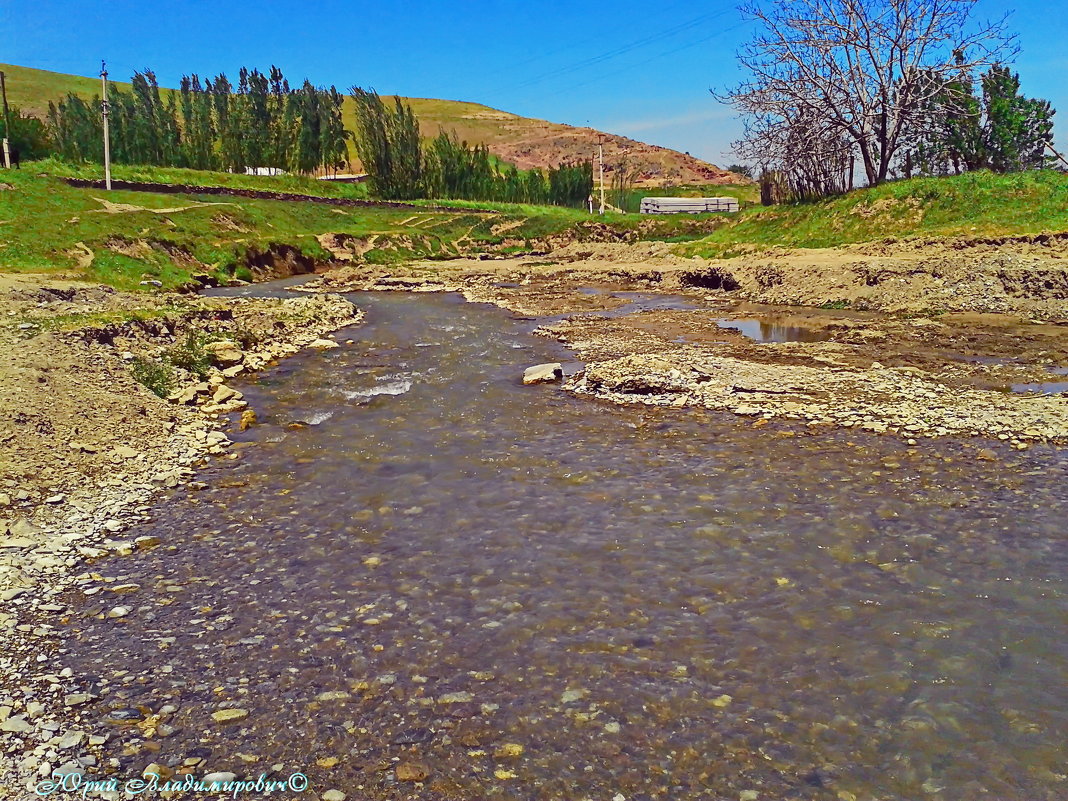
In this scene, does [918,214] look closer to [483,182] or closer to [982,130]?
[982,130]

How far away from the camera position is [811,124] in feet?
145

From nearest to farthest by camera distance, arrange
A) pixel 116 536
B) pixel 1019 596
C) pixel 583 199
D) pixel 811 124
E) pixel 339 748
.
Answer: pixel 339 748 → pixel 1019 596 → pixel 116 536 → pixel 811 124 → pixel 583 199

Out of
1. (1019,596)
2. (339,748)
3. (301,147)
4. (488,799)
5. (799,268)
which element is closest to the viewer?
(488,799)

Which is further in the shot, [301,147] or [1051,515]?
[301,147]

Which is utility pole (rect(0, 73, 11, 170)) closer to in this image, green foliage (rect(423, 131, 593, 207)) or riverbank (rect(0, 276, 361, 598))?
green foliage (rect(423, 131, 593, 207))

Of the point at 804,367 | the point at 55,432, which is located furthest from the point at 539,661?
the point at 804,367

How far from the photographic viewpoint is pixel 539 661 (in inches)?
273

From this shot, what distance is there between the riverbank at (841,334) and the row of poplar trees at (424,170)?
48.4 meters

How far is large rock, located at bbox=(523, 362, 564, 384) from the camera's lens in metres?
17.9

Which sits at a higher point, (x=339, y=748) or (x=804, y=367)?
(x=804, y=367)

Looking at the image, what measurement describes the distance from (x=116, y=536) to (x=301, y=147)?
97.8m

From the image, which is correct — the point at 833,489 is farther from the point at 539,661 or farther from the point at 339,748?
the point at 339,748

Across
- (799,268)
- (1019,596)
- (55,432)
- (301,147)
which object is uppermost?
(301,147)

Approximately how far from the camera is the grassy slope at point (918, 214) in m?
32.0
